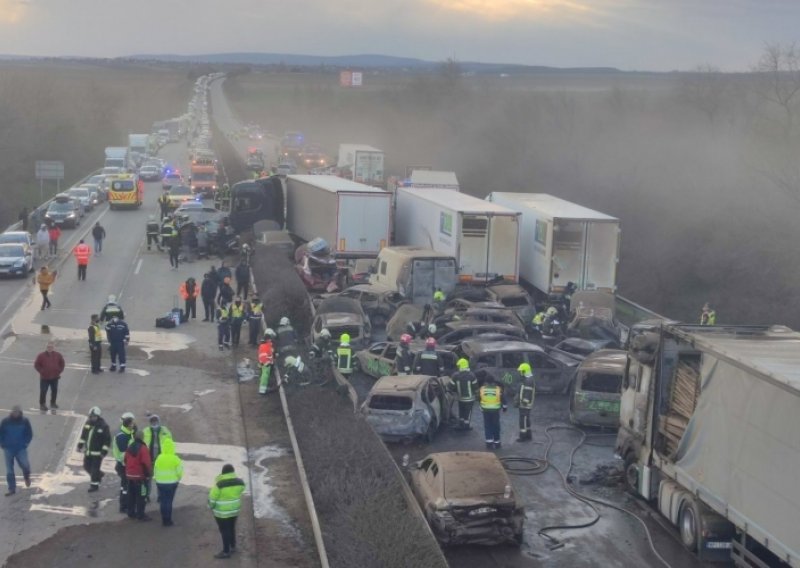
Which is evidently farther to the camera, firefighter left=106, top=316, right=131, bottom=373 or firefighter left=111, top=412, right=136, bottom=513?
firefighter left=106, top=316, right=131, bottom=373

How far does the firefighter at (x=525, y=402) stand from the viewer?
62.8ft

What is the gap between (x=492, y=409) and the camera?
1872 centimetres

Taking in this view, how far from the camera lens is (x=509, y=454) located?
62.2 feet

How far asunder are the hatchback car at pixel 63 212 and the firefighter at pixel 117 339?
2499cm

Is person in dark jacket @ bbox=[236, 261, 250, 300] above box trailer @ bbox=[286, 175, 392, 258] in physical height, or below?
below

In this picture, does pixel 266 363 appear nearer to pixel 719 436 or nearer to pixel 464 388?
pixel 464 388

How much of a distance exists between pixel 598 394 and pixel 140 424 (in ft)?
26.8

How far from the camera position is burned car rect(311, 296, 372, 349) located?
26.1 m

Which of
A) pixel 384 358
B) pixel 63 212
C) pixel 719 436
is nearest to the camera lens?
pixel 719 436

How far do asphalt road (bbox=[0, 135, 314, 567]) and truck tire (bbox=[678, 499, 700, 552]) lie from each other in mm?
4773

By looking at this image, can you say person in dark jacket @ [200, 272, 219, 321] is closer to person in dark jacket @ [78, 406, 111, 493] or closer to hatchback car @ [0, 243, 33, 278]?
hatchback car @ [0, 243, 33, 278]

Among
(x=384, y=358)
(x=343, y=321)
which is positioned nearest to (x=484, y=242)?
(x=343, y=321)

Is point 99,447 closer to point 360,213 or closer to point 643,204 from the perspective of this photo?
point 360,213

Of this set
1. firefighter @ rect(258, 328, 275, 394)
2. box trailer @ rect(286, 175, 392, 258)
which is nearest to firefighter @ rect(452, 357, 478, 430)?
firefighter @ rect(258, 328, 275, 394)
